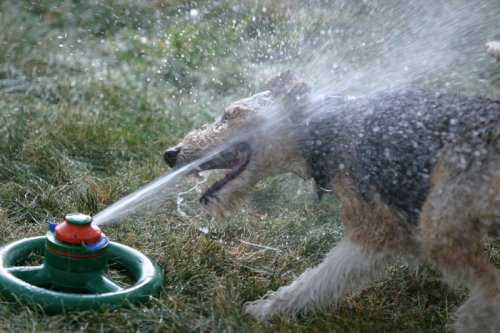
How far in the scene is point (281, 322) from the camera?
315 centimetres

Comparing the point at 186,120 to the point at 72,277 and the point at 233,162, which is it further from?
the point at 72,277

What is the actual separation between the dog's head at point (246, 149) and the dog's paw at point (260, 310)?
18.7 inches

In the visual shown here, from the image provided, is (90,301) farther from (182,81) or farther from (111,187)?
(182,81)

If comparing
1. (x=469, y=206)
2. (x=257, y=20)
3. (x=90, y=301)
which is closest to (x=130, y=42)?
(x=257, y=20)

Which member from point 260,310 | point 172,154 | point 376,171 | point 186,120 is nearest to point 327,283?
point 260,310

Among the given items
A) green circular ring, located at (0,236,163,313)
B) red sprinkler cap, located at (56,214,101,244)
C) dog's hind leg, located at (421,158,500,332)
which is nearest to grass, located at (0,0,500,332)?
green circular ring, located at (0,236,163,313)

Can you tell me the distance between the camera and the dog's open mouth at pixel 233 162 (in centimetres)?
349

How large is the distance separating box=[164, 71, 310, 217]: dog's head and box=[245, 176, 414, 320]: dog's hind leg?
39 centimetres

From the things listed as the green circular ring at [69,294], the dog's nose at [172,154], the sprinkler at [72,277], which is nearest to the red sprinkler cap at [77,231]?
the sprinkler at [72,277]

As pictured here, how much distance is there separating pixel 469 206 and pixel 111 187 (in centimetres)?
223

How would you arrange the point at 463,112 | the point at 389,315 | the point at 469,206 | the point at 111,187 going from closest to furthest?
the point at 469,206, the point at 463,112, the point at 389,315, the point at 111,187

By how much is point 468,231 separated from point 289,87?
111 centimetres

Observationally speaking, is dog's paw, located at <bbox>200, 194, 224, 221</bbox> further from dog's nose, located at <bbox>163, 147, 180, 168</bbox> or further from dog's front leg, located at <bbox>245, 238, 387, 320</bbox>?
dog's front leg, located at <bbox>245, 238, 387, 320</bbox>

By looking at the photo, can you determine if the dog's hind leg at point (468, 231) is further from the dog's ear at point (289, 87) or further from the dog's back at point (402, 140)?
the dog's ear at point (289, 87)
